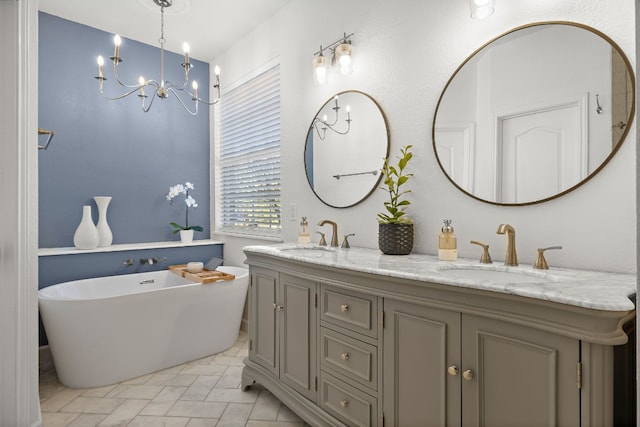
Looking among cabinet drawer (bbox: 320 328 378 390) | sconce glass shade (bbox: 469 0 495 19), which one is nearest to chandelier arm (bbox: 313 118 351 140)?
sconce glass shade (bbox: 469 0 495 19)

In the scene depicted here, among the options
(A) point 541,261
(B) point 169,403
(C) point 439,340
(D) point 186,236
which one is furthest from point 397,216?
(D) point 186,236

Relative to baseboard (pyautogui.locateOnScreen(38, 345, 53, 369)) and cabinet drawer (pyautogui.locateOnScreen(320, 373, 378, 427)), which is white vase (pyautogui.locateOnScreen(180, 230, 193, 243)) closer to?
baseboard (pyautogui.locateOnScreen(38, 345, 53, 369))

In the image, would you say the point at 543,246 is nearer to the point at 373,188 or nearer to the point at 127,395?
the point at 373,188

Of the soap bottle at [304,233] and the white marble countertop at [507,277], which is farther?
the soap bottle at [304,233]

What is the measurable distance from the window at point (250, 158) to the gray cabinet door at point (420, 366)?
5.95ft

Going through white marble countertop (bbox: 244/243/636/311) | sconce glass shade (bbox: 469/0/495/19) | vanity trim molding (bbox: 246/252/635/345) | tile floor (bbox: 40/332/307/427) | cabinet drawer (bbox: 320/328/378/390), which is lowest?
tile floor (bbox: 40/332/307/427)

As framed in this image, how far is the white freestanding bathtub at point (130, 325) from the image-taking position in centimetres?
230

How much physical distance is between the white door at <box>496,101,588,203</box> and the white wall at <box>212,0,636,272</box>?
7 cm

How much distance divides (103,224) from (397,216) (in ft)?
8.63

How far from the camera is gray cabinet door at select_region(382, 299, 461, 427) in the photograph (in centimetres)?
123

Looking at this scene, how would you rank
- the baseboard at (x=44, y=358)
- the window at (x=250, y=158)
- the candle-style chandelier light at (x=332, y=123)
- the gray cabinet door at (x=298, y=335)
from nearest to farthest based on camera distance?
1. the gray cabinet door at (x=298, y=335)
2. the candle-style chandelier light at (x=332, y=123)
3. the baseboard at (x=44, y=358)
4. the window at (x=250, y=158)

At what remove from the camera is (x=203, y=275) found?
301cm

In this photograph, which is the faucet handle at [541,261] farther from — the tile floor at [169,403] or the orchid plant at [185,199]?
the orchid plant at [185,199]

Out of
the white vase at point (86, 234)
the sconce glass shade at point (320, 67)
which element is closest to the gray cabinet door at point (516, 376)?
the sconce glass shade at point (320, 67)
